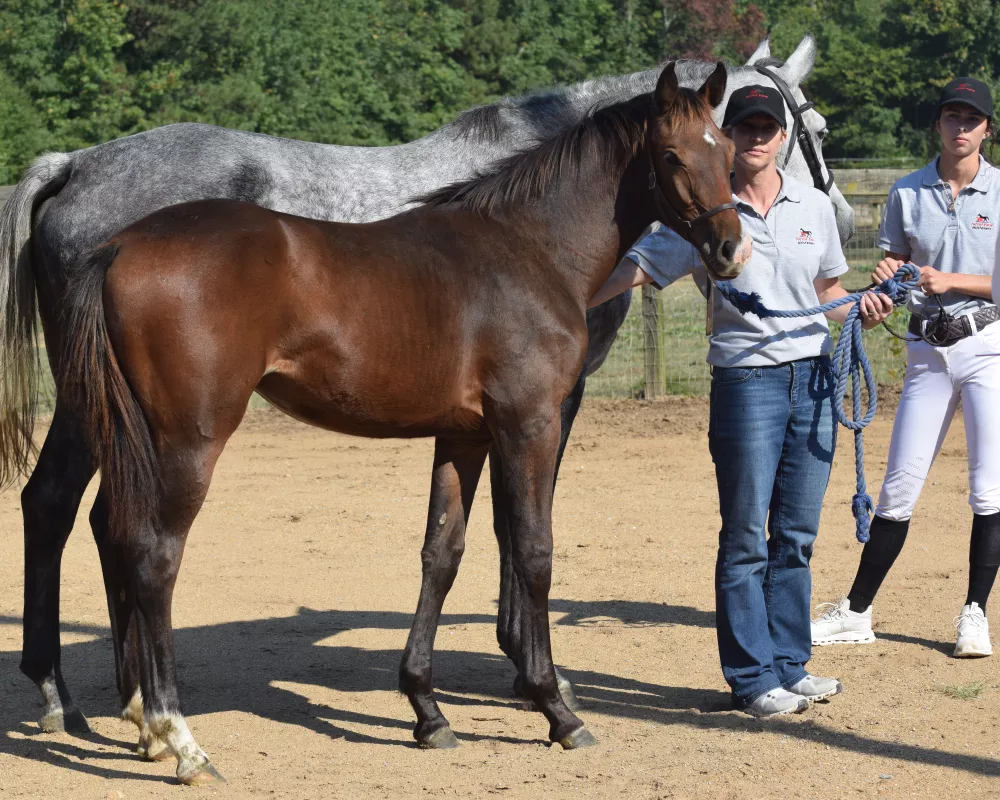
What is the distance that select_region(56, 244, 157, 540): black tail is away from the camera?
11.1 feet

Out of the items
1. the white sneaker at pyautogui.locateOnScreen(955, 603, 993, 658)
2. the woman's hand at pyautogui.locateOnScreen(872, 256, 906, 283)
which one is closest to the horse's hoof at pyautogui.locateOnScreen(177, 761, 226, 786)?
the woman's hand at pyautogui.locateOnScreen(872, 256, 906, 283)

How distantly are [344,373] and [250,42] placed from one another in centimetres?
1888

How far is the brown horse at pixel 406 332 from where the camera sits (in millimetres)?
3395

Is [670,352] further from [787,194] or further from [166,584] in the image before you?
[166,584]

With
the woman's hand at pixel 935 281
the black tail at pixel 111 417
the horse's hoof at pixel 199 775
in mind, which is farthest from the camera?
the woman's hand at pixel 935 281

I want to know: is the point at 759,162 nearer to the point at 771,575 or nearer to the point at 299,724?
the point at 771,575

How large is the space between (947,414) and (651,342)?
18.5 feet

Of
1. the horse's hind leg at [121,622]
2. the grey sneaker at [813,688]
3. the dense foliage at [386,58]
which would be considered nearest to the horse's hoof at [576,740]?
the grey sneaker at [813,688]

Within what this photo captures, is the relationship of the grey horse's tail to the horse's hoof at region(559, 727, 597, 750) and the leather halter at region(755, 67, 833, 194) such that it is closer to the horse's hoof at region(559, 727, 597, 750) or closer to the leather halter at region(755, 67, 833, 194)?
the horse's hoof at region(559, 727, 597, 750)

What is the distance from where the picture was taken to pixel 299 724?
421 centimetres

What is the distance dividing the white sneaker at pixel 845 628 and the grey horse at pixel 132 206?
4.09 ft

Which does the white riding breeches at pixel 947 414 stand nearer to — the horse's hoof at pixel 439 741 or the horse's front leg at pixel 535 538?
Answer: the horse's front leg at pixel 535 538

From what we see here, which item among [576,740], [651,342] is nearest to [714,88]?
[576,740]

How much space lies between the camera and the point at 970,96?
4.50 meters
